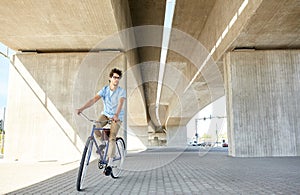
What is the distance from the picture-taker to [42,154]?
Result: 12680 millimetres

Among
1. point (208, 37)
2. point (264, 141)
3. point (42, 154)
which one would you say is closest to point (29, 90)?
point (42, 154)

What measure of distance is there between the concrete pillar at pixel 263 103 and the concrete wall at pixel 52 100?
477cm

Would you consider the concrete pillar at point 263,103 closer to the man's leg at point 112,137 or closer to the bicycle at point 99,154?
the bicycle at point 99,154

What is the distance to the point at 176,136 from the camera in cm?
4556

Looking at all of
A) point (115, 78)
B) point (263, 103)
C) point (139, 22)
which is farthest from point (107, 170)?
point (139, 22)

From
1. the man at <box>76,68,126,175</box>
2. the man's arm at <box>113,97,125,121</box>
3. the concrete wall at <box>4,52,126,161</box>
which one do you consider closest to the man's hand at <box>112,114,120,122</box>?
the man's arm at <box>113,97,125,121</box>

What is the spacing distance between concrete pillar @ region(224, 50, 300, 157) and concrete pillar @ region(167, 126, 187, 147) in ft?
103

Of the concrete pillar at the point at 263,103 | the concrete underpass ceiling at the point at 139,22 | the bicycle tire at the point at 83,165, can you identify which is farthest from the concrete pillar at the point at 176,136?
the bicycle tire at the point at 83,165

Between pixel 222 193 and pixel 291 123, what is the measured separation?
9.67 m

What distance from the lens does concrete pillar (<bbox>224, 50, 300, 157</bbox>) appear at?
12.3 meters

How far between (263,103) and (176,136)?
3340 cm

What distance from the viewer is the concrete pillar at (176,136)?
44.5 metres

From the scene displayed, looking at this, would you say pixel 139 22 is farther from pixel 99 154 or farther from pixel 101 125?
pixel 99 154

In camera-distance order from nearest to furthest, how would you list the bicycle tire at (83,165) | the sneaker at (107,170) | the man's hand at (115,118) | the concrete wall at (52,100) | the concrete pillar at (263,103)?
the bicycle tire at (83,165)
the man's hand at (115,118)
the sneaker at (107,170)
the concrete pillar at (263,103)
the concrete wall at (52,100)
